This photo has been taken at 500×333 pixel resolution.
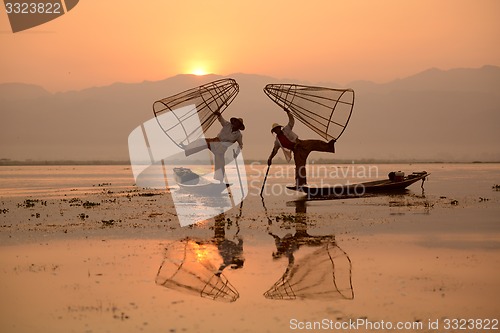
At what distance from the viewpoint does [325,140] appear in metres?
28.0

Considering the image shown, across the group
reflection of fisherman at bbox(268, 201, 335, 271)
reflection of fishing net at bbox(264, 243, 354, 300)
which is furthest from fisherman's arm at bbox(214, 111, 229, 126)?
reflection of fishing net at bbox(264, 243, 354, 300)

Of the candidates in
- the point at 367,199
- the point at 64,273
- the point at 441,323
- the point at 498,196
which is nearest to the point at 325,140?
the point at 367,199

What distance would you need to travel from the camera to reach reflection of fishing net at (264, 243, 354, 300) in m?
11.1

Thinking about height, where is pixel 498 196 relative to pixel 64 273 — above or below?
below

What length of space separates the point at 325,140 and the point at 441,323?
1893 centimetres

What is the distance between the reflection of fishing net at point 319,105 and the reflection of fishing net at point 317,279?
42.2 ft

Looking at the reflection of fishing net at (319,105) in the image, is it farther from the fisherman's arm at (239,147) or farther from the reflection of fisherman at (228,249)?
the reflection of fisherman at (228,249)

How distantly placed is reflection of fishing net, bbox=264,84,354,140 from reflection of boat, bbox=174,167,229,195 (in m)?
4.69

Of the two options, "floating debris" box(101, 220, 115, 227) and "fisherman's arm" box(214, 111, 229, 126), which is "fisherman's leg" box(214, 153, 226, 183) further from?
"floating debris" box(101, 220, 115, 227)

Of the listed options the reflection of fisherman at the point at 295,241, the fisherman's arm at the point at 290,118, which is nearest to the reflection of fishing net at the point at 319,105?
the fisherman's arm at the point at 290,118

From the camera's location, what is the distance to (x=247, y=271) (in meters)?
13.0

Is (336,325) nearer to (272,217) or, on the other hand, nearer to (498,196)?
(272,217)

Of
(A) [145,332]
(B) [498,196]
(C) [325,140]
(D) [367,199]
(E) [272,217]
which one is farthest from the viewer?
(B) [498,196]

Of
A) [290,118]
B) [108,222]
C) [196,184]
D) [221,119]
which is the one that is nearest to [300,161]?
[290,118]
